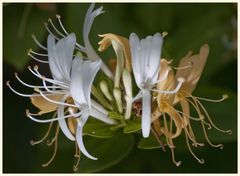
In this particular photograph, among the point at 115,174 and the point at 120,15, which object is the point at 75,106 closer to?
the point at 115,174

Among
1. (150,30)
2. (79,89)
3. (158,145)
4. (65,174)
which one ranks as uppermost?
(150,30)

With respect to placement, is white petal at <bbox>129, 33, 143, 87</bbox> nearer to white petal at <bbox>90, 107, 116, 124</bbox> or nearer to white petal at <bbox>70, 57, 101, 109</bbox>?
white petal at <bbox>70, 57, 101, 109</bbox>

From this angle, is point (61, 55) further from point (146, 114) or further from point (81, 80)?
point (146, 114)

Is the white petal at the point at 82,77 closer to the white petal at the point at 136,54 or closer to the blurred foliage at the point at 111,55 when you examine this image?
the white petal at the point at 136,54

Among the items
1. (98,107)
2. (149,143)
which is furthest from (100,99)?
(149,143)

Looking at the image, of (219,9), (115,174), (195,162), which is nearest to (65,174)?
(115,174)

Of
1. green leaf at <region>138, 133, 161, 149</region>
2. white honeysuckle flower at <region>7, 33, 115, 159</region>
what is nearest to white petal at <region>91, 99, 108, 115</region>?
white honeysuckle flower at <region>7, 33, 115, 159</region>
